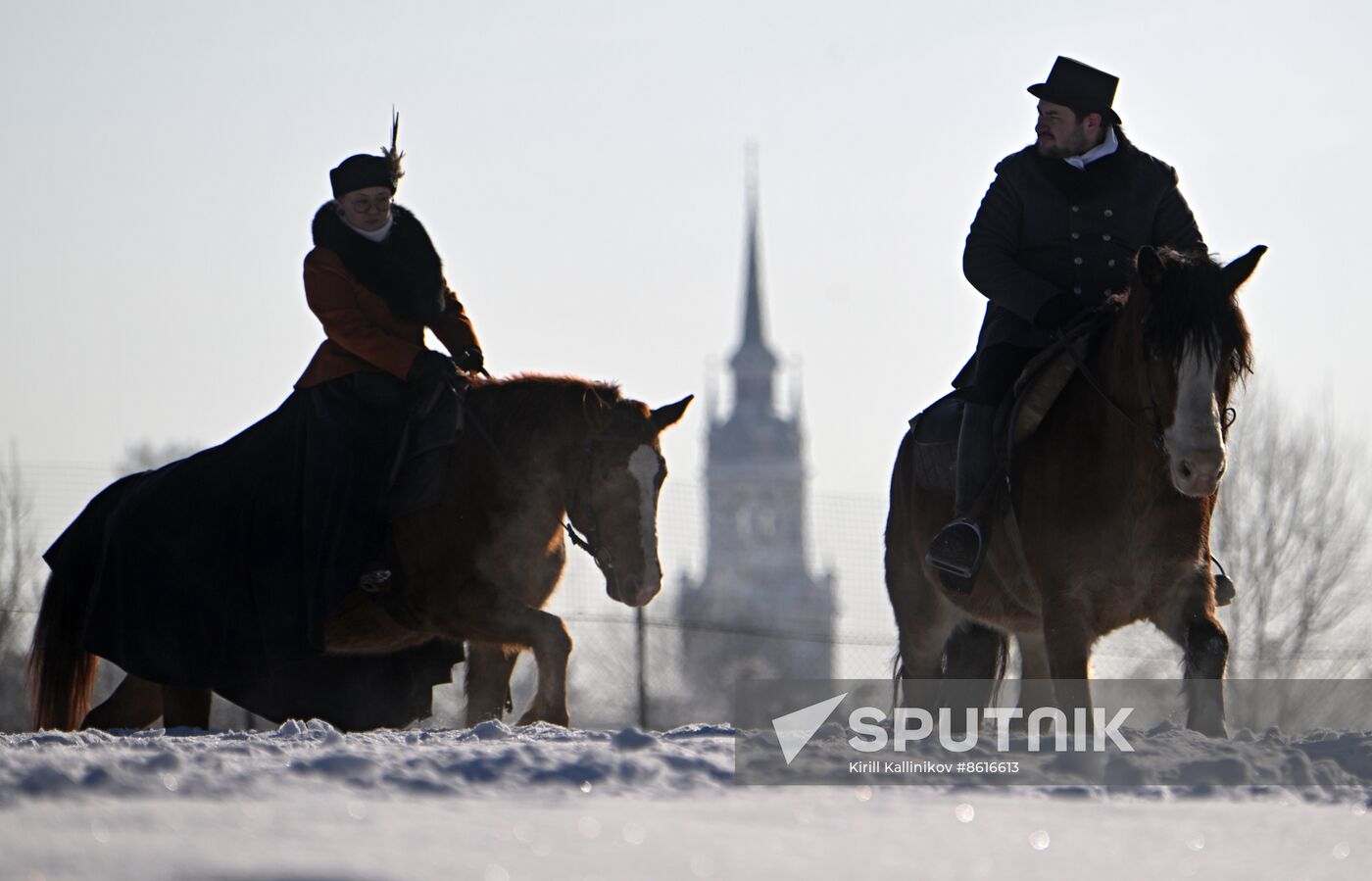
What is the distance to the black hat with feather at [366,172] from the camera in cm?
941

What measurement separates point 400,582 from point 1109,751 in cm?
357

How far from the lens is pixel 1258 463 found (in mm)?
29266

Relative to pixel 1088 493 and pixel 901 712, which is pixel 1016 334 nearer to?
pixel 1088 493

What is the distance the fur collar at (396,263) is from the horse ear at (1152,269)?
3556 millimetres

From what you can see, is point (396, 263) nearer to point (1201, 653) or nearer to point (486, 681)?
point (486, 681)

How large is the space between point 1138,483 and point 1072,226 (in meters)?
1.24

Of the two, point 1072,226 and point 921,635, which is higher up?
point 1072,226

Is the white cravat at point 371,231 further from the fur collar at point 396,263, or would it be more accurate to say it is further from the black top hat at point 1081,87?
the black top hat at point 1081,87

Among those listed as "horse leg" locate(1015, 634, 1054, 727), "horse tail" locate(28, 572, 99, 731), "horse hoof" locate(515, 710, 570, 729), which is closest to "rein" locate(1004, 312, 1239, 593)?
"horse leg" locate(1015, 634, 1054, 727)

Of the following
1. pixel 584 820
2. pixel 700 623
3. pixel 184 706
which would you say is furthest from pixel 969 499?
pixel 700 623

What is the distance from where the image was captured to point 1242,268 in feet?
23.2

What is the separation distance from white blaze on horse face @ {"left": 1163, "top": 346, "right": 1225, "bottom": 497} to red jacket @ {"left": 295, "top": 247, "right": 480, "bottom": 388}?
11.7 ft

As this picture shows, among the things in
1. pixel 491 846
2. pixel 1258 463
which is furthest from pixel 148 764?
pixel 1258 463

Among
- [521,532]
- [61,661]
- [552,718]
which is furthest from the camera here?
[61,661]
